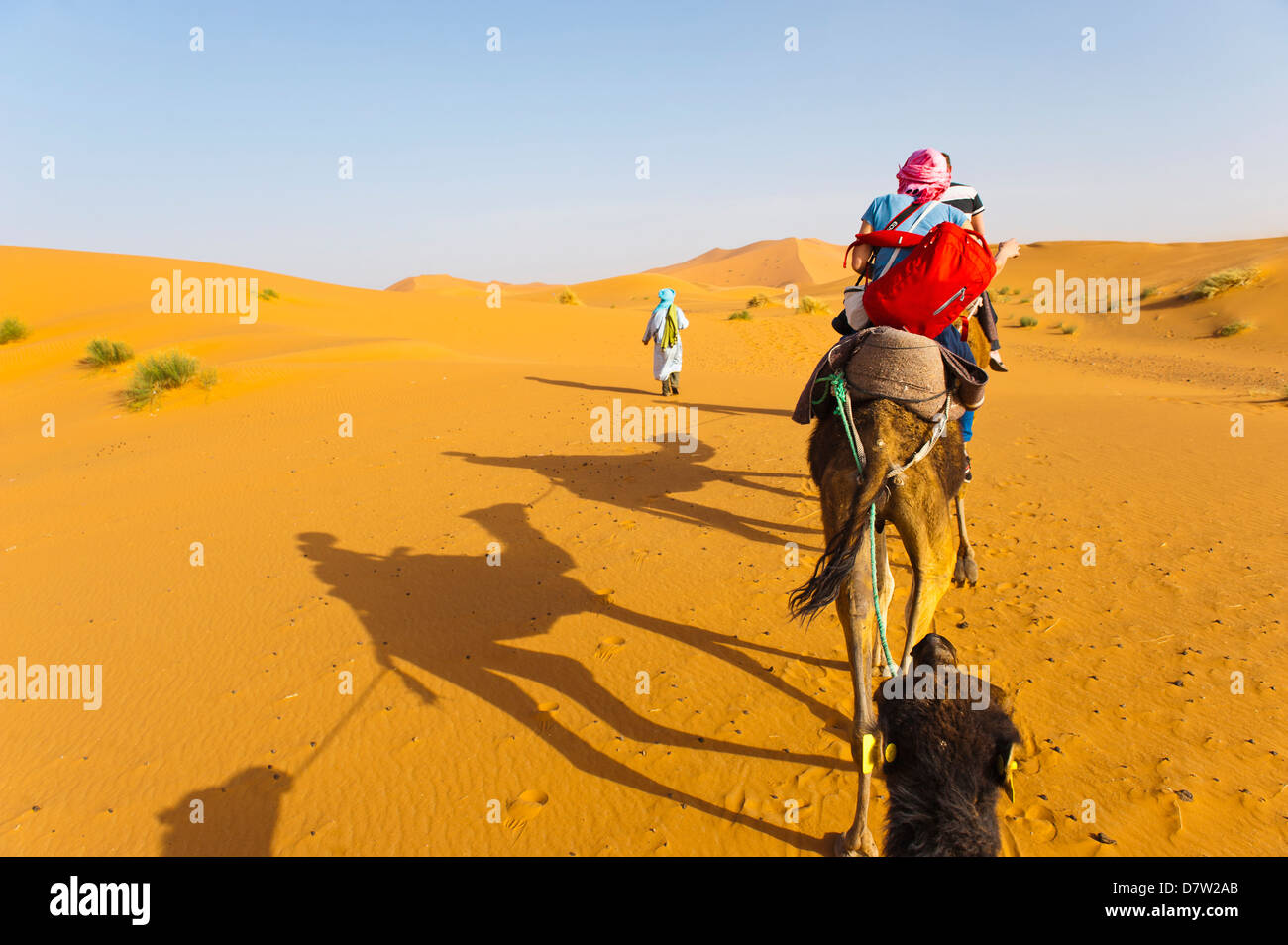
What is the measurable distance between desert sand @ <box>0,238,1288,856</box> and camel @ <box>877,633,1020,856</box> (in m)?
1.33

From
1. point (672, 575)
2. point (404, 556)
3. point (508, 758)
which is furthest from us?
point (404, 556)

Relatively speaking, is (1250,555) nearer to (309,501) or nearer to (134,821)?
(134,821)

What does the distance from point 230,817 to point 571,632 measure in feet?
7.08

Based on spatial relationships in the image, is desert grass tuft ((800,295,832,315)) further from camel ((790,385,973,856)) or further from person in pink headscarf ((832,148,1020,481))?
camel ((790,385,973,856))

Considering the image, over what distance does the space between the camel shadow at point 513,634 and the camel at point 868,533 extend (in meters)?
0.77

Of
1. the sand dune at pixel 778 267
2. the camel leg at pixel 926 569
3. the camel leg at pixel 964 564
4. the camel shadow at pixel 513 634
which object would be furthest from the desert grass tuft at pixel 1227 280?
the sand dune at pixel 778 267

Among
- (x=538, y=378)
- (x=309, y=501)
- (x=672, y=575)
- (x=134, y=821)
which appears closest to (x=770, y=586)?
(x=672, y=575)

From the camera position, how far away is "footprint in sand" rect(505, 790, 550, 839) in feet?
9.99

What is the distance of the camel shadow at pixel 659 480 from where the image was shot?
6.61 meters

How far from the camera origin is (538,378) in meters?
13.9

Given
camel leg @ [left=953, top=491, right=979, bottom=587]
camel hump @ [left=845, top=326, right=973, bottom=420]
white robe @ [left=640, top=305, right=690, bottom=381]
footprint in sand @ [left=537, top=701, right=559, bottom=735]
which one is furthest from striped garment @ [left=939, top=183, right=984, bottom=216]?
white robe @ [left=640, top=305, right=690, bottom=381]

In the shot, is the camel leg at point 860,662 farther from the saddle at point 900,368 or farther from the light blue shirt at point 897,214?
the light blue shirt at point 897,214

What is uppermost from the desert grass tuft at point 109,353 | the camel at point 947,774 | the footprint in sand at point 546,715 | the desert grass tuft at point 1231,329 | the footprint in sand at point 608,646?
the desert grass tuft at point 1231,329
